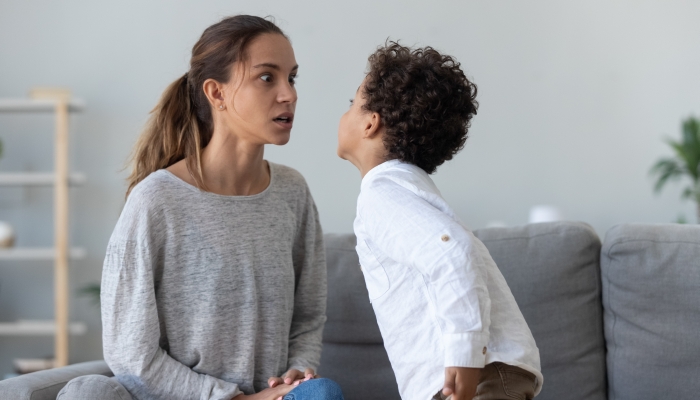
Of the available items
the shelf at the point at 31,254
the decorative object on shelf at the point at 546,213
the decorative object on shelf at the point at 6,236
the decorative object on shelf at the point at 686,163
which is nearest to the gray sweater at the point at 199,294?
the decorative object on shelf at the point at 546,213

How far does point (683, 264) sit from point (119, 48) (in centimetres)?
331

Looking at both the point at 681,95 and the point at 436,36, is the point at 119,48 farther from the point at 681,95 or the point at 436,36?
the point at 681,95

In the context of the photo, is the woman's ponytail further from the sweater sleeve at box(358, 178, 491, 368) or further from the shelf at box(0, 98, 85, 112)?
the shelf at box(0, 98, 85, 112)

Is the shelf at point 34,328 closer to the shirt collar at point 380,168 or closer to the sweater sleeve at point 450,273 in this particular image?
the shirt collar at point 380,168

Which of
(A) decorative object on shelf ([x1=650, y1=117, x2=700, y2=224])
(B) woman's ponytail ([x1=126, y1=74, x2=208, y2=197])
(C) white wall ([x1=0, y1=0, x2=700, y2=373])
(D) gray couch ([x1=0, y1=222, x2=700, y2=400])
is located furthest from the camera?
(C) white wall ([x1=0, y1=0, x2=700, y2=373])

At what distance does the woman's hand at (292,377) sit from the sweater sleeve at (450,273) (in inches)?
18.7

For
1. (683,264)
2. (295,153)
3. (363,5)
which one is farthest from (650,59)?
(683,264)

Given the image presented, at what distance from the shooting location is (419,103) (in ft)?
4.03

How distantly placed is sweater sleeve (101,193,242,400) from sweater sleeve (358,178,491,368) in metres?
0.55

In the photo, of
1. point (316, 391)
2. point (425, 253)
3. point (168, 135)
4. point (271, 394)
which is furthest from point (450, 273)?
point (168, 135)

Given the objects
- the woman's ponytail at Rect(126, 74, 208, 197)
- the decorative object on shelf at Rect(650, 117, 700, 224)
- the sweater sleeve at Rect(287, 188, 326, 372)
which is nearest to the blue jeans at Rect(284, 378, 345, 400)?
the sweater sleeve at Rect(287, 188, 326, 372)

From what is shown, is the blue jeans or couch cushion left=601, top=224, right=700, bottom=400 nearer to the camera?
the blue jeans

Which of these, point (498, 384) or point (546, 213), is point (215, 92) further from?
point (546, 213)

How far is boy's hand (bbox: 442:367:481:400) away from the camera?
→ 103cm
